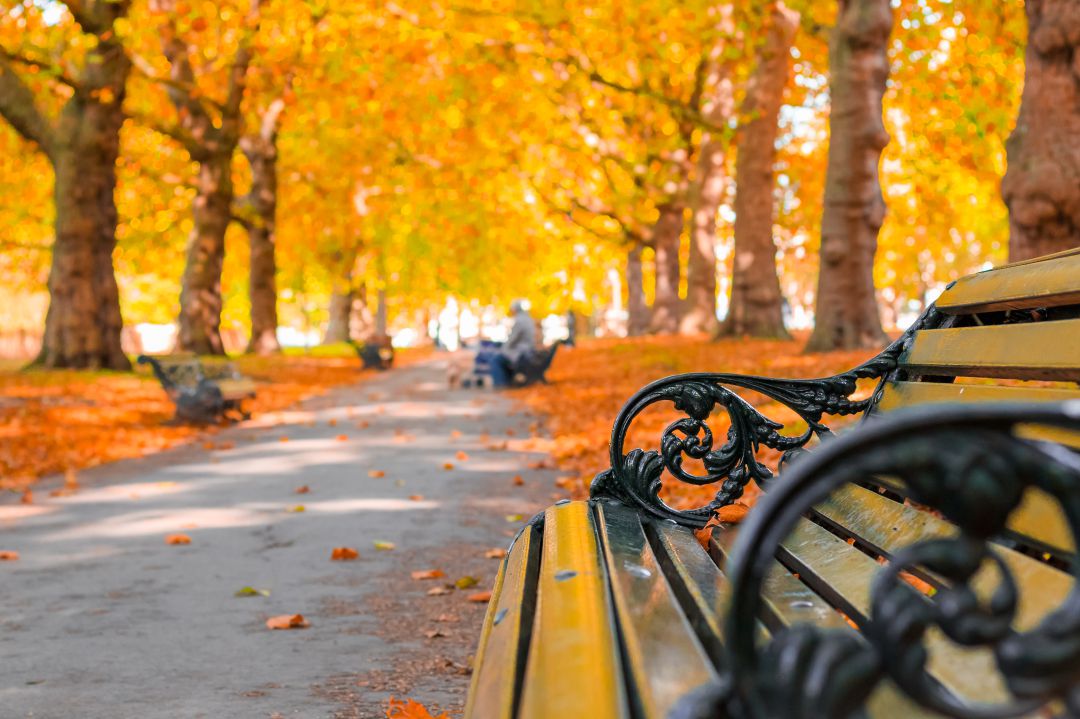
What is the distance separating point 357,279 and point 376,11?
2185 centimetres

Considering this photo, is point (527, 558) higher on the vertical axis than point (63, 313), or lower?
lower

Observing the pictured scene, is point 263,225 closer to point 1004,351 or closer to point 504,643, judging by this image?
point 1004,351

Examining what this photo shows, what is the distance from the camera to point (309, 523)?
22.2 ft

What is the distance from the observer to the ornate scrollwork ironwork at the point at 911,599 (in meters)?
1.29

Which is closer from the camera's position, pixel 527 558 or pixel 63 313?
pixel 527 558

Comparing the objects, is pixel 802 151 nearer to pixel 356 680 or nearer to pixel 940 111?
pixel 940 111

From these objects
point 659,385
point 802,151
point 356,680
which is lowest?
point 356,680

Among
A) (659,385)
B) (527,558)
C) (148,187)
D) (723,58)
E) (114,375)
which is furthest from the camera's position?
(148,187)

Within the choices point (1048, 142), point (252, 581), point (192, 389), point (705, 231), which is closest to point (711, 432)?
point (252, 581)

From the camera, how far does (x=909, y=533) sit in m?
2.59

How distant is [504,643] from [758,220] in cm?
1960

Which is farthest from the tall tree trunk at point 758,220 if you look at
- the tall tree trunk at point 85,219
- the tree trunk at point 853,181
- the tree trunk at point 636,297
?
the tree trunk at point 636,297

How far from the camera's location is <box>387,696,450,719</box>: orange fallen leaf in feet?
10.6

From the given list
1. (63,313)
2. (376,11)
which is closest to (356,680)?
(63,313)
